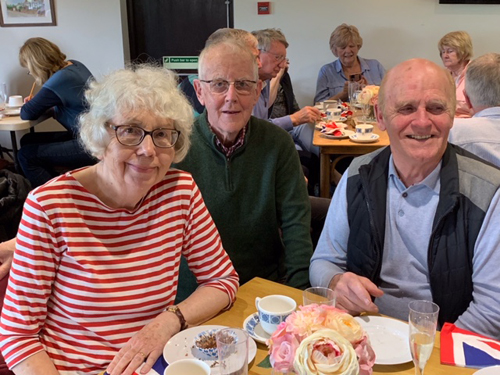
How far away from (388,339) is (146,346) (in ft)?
1.92

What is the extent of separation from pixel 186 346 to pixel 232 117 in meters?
0.89

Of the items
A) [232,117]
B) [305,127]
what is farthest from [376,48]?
[232,117]

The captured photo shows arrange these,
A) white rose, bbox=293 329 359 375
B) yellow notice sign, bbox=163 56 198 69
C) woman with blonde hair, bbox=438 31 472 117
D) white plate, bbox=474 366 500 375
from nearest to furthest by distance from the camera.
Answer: white rose, bbox=293 329 359 375 → white plate, bbox=474 366 500 375 → woman with blonde hair, bbox=438 31 472 117 → yellow notice sign, bbox=163 56 198 69

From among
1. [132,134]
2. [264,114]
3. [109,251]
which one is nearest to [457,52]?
[264,114]

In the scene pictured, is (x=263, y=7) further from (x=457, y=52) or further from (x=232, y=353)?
(x=232, y=353)

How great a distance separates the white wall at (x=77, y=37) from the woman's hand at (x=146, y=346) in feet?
15.5

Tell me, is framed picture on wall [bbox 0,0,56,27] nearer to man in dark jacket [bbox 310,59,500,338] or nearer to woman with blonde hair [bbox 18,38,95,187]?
woman with blonde hair [bbox 18,38,95,187]

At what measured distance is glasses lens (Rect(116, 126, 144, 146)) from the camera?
4.31ft

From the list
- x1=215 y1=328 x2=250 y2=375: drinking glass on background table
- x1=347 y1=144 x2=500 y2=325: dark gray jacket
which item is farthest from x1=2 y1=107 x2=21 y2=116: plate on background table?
x1=215 y1=328 x2=250 y2=375: drinking glass on background table

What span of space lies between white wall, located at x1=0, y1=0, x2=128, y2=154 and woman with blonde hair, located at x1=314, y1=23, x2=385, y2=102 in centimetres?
232

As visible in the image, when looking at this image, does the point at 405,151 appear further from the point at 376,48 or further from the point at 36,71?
the point at 376,48

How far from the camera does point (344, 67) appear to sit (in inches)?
207

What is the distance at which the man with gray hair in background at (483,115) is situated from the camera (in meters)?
2.21

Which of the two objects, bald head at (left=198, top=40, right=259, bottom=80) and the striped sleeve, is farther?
bald head at (left=198, top=40, right=259, bottom=80)
